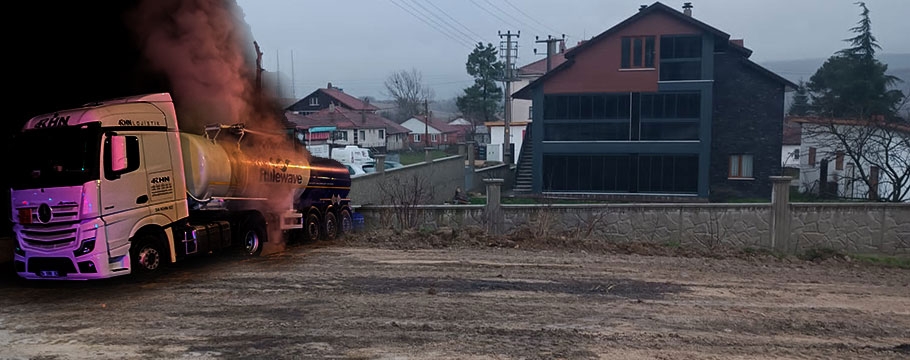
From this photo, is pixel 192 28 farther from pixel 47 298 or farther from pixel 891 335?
pixel 891 335

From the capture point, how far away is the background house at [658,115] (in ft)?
105

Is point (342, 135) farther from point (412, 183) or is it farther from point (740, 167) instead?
point (412, 183)

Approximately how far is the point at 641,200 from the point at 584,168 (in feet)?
10.5

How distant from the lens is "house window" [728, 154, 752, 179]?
114ft

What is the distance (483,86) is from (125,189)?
6739cm

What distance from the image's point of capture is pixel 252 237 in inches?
517

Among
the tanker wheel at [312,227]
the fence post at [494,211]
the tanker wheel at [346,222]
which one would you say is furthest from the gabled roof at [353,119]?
the tanker wheel at [312,227]

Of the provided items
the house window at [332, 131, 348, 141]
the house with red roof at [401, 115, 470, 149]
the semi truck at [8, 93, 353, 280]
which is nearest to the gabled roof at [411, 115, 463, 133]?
the house with red roof at [401, 115, 470, 149]

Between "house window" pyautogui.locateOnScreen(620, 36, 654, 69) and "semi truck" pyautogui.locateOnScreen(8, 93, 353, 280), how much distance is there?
23.7m

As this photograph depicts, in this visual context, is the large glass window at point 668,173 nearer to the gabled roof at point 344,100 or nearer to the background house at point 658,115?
the background house at point 658,115

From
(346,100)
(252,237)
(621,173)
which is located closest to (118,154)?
(252,237)

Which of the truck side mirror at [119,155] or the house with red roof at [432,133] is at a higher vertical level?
the house with red roof at [432,133]

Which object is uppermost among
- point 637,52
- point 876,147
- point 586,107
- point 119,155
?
point 637,52

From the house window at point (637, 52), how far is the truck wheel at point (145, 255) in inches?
1030
